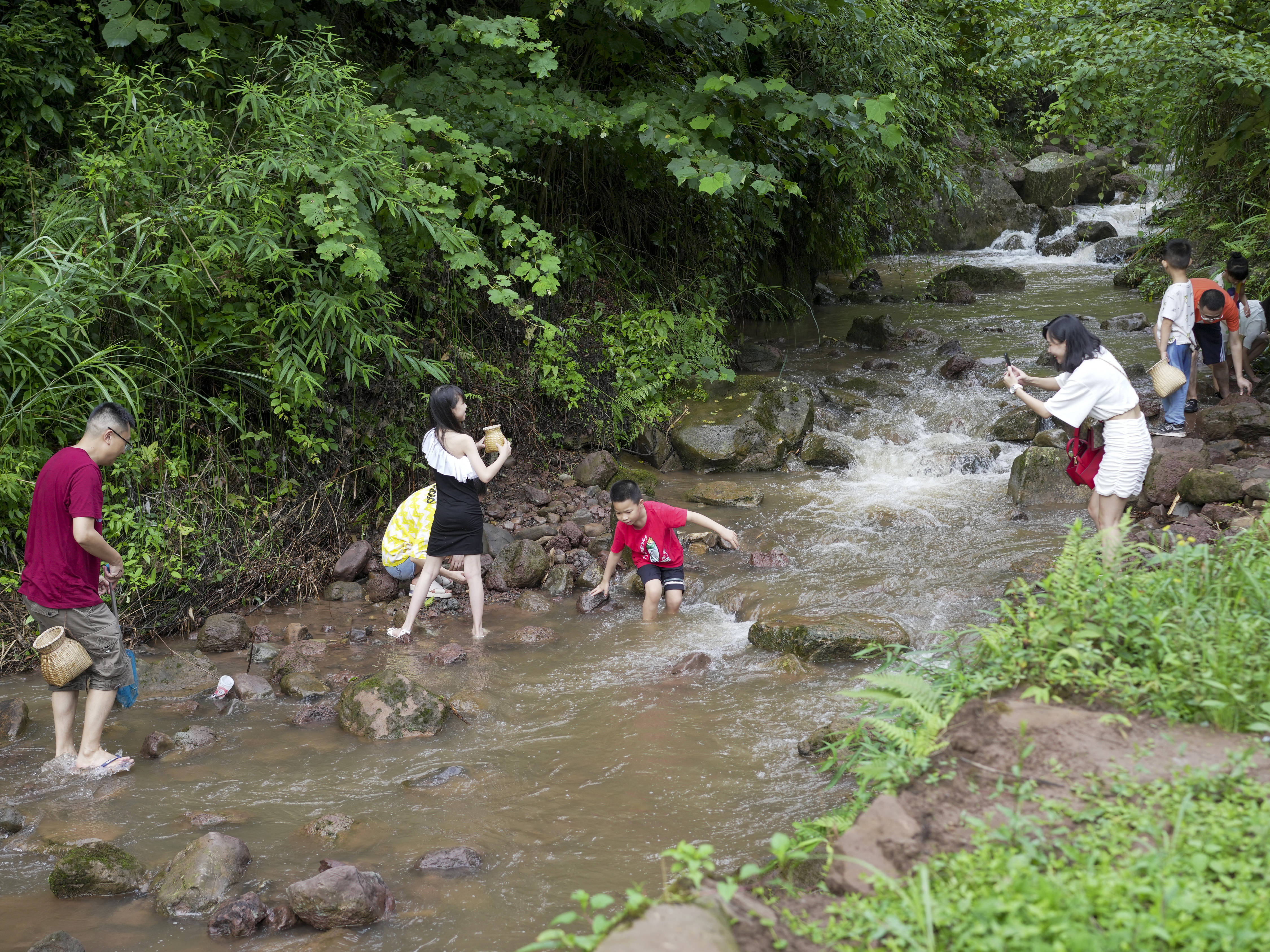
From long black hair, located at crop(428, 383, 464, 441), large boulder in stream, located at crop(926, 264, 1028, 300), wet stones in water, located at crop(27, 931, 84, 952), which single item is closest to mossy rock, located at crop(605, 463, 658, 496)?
long black hair, located at crop(428, 383, 464, 441)

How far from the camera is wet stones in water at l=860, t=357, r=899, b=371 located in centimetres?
1314

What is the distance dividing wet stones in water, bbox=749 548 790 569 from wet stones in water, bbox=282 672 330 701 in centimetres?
362

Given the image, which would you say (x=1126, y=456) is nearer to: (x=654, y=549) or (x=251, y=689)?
(x=654, y=549)

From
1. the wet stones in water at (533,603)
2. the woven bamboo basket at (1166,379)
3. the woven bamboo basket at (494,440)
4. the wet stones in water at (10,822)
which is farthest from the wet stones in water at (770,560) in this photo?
the wet stones in water at (10,822)

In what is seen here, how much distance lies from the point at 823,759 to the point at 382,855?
218cm

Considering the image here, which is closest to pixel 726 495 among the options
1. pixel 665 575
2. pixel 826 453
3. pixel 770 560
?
pixel 770 560

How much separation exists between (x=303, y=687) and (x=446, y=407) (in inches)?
82.1

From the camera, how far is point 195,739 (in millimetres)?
5266

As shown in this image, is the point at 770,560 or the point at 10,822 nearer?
the point at 10,822

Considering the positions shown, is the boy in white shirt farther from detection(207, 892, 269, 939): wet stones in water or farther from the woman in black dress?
detection(207, 892, 269, 939): wet stones in water

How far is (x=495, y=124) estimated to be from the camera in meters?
8.38

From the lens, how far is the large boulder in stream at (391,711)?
5.30 metres

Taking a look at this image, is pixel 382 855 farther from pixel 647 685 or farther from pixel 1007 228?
pixel 1007 228

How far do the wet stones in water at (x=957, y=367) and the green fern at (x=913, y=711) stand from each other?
29.8 ft
